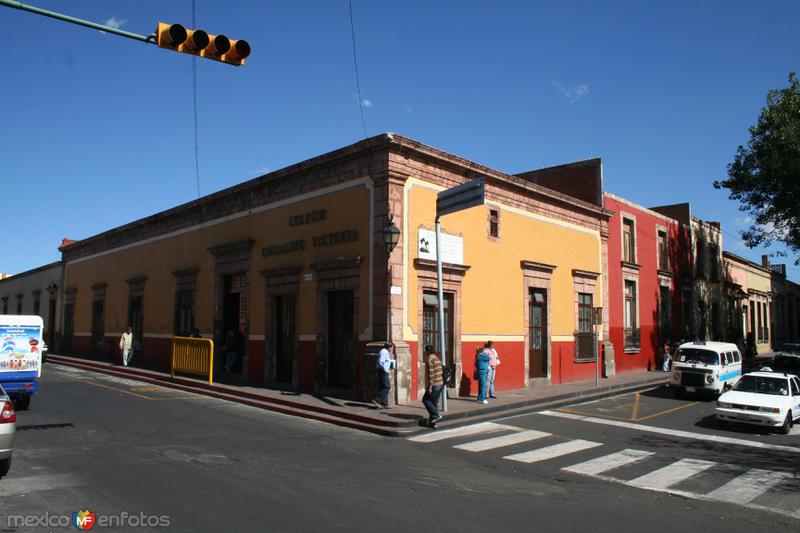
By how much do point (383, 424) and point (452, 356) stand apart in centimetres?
499

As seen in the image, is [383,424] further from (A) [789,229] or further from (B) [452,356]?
(A) [789,229]

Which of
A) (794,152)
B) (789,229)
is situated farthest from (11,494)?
(789,229)

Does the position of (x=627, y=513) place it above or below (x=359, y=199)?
below

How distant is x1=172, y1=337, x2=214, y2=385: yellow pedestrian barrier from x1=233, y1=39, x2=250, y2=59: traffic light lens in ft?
41.3

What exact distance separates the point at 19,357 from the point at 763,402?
1740 centimetres

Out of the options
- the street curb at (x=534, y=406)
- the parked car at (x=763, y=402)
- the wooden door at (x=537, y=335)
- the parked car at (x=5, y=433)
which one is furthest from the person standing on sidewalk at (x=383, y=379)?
the parked car at (x=5, y=433)

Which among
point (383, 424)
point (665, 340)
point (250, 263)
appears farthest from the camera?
point (665, 340)

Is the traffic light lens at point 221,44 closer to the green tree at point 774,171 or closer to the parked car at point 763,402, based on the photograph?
the parked car at point 763,402

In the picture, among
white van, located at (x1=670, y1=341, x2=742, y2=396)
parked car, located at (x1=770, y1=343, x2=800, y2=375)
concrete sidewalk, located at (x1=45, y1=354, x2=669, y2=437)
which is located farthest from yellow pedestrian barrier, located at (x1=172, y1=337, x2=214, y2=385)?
parked car, located at (x1=770, y1=343, x2=800, y2=375)

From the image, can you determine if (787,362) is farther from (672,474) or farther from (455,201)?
(672,474)

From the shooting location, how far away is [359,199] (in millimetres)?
17141

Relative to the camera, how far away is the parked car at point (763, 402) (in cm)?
1409

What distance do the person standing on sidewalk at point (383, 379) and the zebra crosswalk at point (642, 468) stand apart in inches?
84.1

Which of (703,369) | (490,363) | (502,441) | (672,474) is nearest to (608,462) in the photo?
(672,474)
